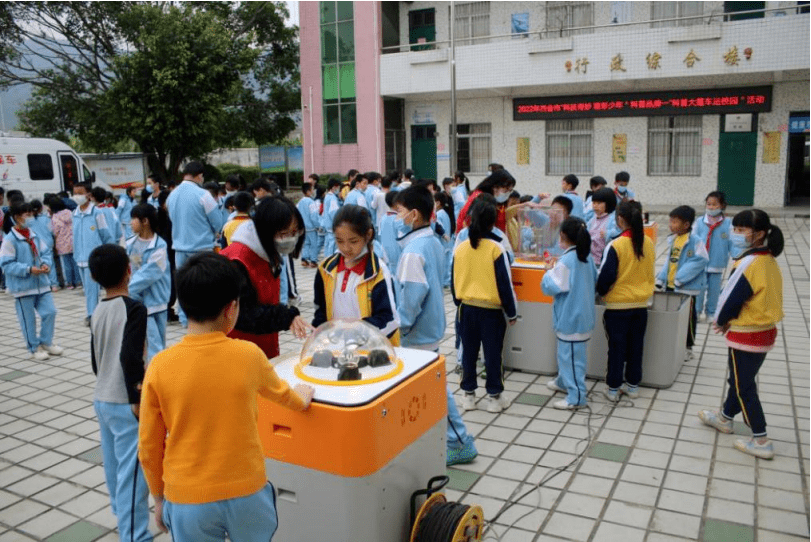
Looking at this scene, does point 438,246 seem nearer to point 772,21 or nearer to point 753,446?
point 753,446

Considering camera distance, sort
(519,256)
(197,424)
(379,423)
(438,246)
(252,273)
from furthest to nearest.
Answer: (519,256)
(438,246)
(252,273)
(379,423)
(197,424)

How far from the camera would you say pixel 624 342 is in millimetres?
4879

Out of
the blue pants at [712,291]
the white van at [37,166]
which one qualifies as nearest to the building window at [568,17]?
the blue pants at [712,291]

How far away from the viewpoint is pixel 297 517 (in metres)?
2.50

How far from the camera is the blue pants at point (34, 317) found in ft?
21.2

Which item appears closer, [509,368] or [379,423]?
[379,423]

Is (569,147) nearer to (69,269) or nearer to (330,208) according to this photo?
(330,208)

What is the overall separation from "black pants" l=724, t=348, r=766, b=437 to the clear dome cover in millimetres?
2438

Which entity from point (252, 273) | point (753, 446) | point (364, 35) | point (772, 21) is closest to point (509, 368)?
point (753, 446)

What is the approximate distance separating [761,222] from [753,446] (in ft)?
4.53

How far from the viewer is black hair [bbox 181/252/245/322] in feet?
6.83

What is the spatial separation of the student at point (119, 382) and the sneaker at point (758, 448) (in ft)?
11.4

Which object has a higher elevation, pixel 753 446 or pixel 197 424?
pixel 197 424

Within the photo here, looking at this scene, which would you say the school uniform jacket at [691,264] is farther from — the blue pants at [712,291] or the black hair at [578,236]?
the black hair at [578,236]
